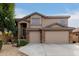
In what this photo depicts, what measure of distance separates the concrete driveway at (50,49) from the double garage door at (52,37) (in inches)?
4.2

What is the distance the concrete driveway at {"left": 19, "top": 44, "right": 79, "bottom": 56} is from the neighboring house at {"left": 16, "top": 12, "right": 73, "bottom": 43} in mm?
107

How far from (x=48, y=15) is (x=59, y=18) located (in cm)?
24

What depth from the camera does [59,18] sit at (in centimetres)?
575

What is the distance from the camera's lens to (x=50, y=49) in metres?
5.77

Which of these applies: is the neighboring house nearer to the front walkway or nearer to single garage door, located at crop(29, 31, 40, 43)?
single garage door, located at crop(29, 31, 40, 43)

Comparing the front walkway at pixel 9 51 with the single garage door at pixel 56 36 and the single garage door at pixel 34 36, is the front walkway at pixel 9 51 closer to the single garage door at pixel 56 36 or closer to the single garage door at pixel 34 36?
the single garage door at pixel 34 36

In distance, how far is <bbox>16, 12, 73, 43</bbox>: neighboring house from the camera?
18.8 feet

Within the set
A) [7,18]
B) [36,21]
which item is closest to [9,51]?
[7,18]

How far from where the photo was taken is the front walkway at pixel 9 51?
5.71 meters

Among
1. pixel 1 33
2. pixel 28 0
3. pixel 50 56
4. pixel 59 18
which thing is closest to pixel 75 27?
pixel 59 18

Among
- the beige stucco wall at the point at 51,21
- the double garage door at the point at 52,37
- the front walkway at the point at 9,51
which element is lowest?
the front walkway at the point at 9,51

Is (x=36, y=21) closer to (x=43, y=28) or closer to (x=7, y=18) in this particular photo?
(x=43, y=28)

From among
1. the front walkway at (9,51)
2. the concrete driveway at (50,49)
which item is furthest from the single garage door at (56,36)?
the front walkway at (9,51)

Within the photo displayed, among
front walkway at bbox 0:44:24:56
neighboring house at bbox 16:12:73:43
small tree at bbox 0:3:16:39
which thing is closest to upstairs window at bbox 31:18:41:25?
neighboring house at bbox 16:12:73:43
